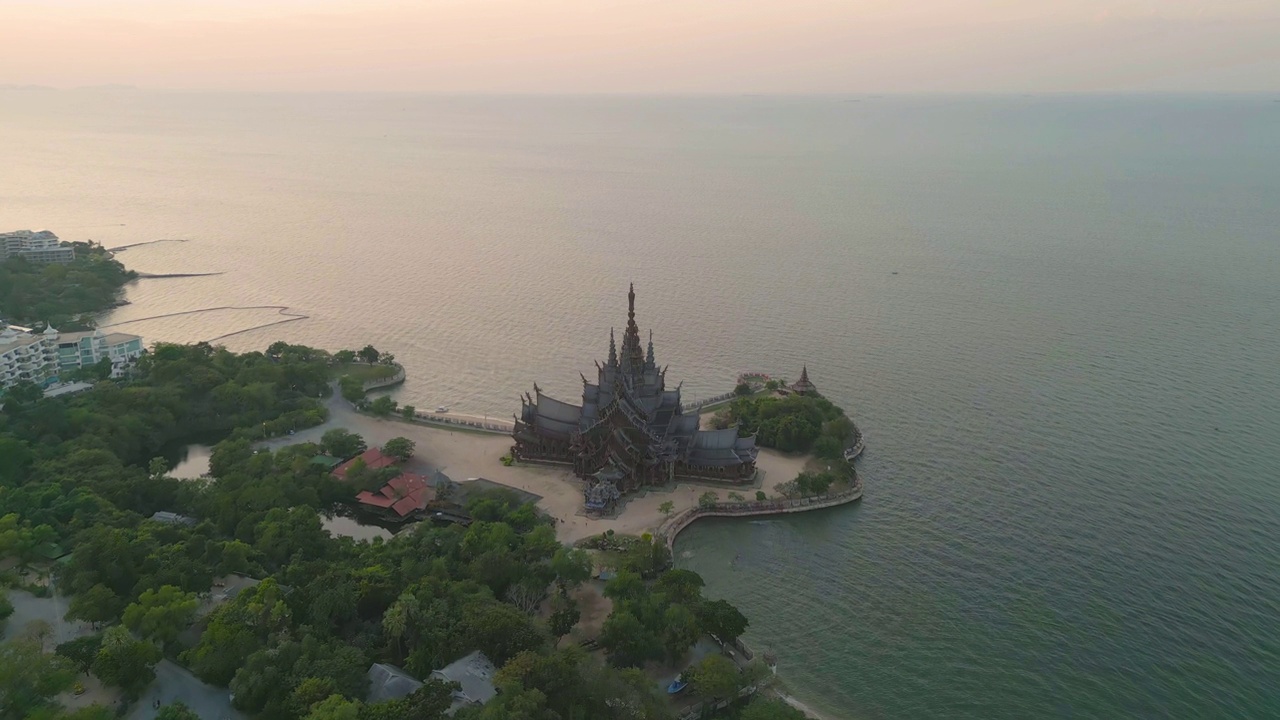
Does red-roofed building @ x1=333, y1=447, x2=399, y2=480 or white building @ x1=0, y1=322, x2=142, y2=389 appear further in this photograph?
white building @ x1=0, y1=322, x2=142, y2=389

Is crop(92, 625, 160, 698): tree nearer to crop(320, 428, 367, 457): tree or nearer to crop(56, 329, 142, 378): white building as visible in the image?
crop(320, 428, 367, 457): tree

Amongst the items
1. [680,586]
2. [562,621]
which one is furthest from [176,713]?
[680,586]

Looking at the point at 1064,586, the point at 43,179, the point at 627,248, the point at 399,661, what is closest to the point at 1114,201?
the point at 627,248

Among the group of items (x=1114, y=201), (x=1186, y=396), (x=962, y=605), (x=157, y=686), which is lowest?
(x=157, y=686)

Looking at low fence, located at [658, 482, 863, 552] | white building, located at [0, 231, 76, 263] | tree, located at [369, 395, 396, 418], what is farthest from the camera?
white building, located at [0, 231, 76, 263]

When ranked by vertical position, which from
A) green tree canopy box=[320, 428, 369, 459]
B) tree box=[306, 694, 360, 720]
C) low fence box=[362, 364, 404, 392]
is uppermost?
low fence box=[362, 364, 404, 392]

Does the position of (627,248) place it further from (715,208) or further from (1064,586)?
(1064,586)

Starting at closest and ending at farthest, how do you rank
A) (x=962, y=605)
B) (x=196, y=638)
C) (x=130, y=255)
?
(x=196, y=638) → (x=962, y=605) → (x=130, y=255)

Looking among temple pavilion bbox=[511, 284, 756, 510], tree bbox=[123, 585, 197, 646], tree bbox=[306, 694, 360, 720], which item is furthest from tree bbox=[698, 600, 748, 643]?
tree bbox=[123, 585, 197, 646]
